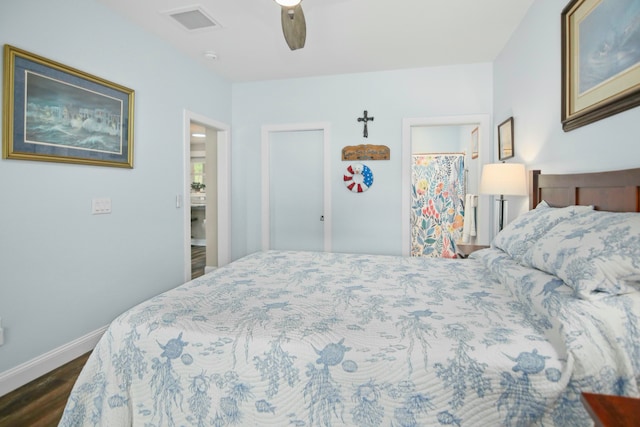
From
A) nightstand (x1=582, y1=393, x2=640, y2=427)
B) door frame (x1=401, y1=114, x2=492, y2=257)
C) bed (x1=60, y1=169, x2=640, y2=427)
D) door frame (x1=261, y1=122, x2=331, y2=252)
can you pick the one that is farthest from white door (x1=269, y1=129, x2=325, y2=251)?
nightstand (x1=582, y1=393, x2=640, y2=427)

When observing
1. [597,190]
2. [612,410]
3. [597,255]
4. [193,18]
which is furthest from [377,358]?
[193,18]

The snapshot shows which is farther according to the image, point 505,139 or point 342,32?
point 505,139

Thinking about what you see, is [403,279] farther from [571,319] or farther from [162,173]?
[162,173]

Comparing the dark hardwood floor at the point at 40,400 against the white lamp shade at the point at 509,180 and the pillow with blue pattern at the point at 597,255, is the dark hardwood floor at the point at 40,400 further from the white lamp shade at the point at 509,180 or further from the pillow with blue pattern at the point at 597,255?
the white lamp shade at the point at 509,180

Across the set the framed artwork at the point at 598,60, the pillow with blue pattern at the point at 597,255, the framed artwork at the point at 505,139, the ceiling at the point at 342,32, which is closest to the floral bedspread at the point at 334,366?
the pillow with blue pattern at the point at 597,255

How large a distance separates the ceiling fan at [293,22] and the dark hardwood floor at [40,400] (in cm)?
241

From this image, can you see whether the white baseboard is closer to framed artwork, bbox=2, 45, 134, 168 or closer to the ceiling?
framed artwork, bbox=2, 45, 134, 168

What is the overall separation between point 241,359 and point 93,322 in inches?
76.8

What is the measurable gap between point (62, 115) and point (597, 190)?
3114mm

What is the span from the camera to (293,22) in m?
1.83

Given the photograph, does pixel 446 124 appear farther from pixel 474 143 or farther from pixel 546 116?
pixel 546 116

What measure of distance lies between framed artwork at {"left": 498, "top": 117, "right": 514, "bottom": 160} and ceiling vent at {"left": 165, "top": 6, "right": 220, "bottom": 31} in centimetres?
264

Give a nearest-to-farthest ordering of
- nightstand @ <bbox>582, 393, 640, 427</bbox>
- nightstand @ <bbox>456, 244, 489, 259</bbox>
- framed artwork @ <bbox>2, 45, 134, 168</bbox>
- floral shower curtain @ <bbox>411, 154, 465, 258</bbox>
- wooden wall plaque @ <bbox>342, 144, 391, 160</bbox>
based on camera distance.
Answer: nightstand @ <bbox>582, 393, 640, 427</bbox> < framed artwork @ <bbox>2, 45, 134, 168</bbox> < nightstand @ <bbox>456, 244, 489, 259</bbox> < wooden wall plaque @ <bbox>342, 144, 391, 160</bbox> < floral shower curtain @ <bbox>411, 154, 465, 258</bbox>

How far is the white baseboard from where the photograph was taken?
1906 mm
